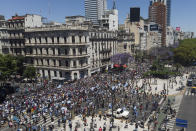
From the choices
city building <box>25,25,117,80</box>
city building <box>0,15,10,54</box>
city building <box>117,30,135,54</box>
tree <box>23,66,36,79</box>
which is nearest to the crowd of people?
tree <box>23,66,36,79</box>

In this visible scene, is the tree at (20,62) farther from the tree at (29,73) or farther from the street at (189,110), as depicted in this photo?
the street at (189,110)

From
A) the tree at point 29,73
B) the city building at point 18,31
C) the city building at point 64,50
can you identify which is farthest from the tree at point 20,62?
the tree at point 29,73

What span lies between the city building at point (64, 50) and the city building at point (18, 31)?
5.37m

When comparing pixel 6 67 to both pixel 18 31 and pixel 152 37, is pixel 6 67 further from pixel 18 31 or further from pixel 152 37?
pixel 152 37

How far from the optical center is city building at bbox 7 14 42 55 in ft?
218

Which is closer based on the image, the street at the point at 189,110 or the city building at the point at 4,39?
the street at the point at 189,110

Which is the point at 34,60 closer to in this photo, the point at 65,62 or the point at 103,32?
the point at 65,62

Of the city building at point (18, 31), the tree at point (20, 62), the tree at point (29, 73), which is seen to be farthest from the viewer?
the city building at point (18, 31)

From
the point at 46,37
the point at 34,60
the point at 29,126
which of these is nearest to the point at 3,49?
the point at 34,60

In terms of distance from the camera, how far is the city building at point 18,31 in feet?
218

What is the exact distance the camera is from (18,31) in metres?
67.6

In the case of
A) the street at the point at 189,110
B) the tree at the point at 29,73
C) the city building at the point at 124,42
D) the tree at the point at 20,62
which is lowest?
the street at the point at 189,110

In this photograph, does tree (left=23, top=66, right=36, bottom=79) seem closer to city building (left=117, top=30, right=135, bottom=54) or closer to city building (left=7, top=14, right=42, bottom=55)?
city building (left=7, top=14, right=42, bottom=55)

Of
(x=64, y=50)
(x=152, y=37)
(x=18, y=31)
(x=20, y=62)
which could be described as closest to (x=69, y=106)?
(x=64, y=50)
